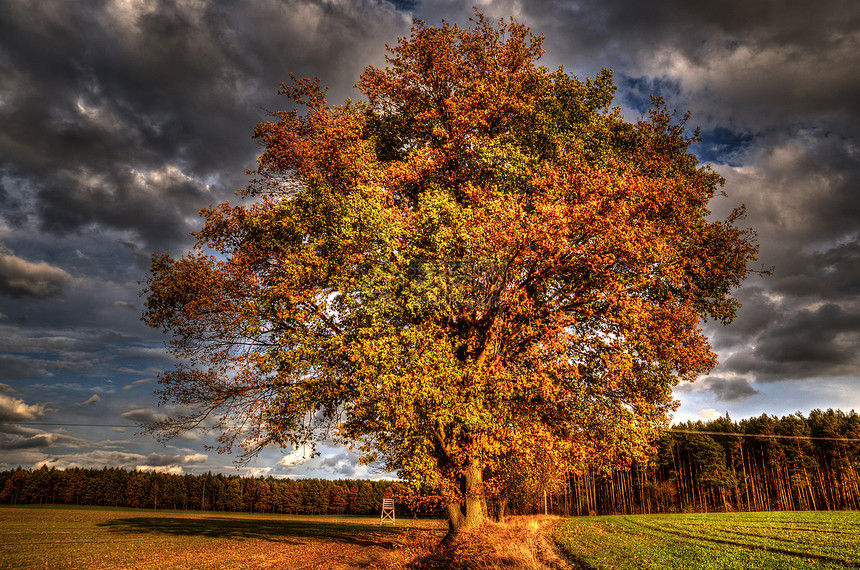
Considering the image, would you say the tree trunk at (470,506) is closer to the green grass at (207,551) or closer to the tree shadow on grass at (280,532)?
the green grass at (207,551)

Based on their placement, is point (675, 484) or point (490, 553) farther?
point (675, 484)

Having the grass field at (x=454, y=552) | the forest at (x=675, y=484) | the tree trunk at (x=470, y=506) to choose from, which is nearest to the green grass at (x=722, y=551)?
the grass field at (x=454, y=552)

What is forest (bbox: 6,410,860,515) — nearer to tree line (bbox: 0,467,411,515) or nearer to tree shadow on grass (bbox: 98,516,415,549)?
tree line (bbox: 0,467,411,515)

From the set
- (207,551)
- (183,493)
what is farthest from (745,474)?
(183,493)

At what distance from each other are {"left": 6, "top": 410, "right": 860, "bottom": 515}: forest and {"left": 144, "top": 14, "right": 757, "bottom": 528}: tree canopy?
4758 centimetres

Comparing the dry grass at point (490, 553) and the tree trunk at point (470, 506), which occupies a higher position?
the tree trunk at point (470, 506)

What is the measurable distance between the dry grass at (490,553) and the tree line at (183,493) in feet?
328

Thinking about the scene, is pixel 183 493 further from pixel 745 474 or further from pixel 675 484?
pixel 745 474

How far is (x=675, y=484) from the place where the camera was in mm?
84875

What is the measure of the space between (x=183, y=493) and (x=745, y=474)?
384 feet

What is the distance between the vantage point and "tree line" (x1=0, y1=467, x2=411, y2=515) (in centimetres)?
10719

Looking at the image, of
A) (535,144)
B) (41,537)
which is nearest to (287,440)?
(535,144)

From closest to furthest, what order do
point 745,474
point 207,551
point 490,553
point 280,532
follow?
1. point 490,553
2. point 207,551
3. point 280,532
4. point 745,474

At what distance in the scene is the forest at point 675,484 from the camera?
244 feet
